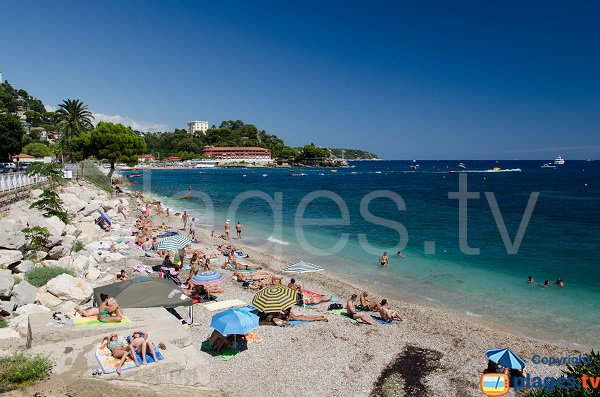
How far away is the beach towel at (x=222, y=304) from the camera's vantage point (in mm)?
13133

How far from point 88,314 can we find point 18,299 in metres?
2.71

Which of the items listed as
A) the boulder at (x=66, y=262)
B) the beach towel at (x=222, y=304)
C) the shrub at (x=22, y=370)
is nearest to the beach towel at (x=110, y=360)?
the shrub at (x=22, y=370)

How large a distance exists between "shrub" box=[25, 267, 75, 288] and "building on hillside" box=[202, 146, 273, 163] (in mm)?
157765

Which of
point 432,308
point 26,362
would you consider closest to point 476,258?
point 432,308

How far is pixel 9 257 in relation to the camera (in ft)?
42.6

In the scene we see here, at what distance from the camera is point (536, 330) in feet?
44.1

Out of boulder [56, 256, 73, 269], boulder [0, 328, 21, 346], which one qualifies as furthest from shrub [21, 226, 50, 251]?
boulder [0, 328, 21, 346]

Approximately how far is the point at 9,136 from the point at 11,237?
105ft

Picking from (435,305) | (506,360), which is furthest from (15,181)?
(506,360)

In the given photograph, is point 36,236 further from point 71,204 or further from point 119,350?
point 71,204

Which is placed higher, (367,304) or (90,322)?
(90,322)

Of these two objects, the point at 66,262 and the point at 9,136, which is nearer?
the point at 66,262

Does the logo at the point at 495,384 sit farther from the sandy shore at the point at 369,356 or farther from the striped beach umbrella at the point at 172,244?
the striped beach umbrella at the point at 172,244

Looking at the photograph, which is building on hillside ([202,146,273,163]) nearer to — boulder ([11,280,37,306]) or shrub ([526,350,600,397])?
boulder ([11,280,37,306])
